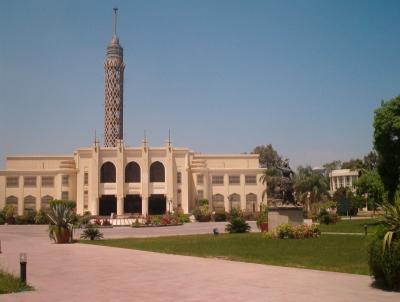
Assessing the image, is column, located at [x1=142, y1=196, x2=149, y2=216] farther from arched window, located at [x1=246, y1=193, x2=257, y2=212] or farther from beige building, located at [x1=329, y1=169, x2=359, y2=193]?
beige building, located at [x1=329, y1=169, x2=359, y2=193]

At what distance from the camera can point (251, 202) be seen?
65062 millimetres

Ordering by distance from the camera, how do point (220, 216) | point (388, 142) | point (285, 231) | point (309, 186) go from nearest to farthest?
point (285, 231) → point (388, 142) → point (309, 186) → point (220, 216)

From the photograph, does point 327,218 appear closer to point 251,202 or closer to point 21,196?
point 251,202

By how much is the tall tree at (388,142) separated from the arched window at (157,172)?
3738 centimetres

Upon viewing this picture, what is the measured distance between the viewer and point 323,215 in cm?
3725

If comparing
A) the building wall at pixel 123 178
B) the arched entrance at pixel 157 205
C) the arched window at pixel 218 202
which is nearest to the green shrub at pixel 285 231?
the building wall at pixel 123 178

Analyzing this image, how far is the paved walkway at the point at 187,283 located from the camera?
27.9 ft

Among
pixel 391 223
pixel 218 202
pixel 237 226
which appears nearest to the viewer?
pixel 391 223

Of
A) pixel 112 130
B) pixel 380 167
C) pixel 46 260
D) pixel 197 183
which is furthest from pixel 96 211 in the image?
pixel 46 260

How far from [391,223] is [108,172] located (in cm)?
5774

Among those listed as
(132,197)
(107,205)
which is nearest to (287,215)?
(132,197)

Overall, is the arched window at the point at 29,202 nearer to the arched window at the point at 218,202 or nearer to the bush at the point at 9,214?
the bush at the point at 9,214

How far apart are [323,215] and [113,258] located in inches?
979

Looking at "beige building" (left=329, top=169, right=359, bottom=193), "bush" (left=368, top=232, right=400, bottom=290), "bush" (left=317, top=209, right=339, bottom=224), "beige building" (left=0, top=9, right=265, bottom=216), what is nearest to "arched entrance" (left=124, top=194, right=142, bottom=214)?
"beige building" (left=0, top=9, right=265, bottom=216)
